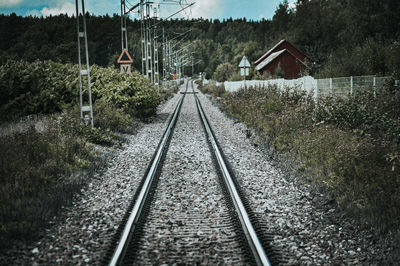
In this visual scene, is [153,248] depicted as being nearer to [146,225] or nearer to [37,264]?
[146,225]

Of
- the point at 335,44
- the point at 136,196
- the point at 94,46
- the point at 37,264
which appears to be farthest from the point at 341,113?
the point at 94,46

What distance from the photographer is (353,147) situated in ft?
22.6

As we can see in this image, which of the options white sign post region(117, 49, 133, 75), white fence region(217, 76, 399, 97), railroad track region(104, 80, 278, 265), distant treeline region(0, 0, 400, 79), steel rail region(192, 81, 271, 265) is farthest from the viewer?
distant treeline region(0, 0, 400, 79)

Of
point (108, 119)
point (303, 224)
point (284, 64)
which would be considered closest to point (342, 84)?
point (108, 119)

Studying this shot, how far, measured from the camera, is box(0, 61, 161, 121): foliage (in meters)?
13.5

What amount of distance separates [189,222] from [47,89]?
36.8ft

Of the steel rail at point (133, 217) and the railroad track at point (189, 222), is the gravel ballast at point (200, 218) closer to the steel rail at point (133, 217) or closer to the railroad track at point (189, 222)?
the railroad track at point (189, 222)

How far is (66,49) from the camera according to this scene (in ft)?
236

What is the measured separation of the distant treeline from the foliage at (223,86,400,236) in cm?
357

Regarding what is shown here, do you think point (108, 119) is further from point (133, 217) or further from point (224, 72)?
point (224, 72)

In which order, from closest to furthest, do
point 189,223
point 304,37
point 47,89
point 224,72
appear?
point 189,223 < point 47,89 < point 224,72 < point 304,37

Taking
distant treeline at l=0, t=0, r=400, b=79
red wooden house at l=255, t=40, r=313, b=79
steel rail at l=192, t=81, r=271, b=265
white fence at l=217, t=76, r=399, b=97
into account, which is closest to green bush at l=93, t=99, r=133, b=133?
distant treeline at l=0, t=0, r=400, b=79

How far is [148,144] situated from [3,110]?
5.98 metres

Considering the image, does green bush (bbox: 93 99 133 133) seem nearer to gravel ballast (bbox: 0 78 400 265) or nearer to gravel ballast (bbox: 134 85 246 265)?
gravel ballast (bbox: 0 78 400 265)
